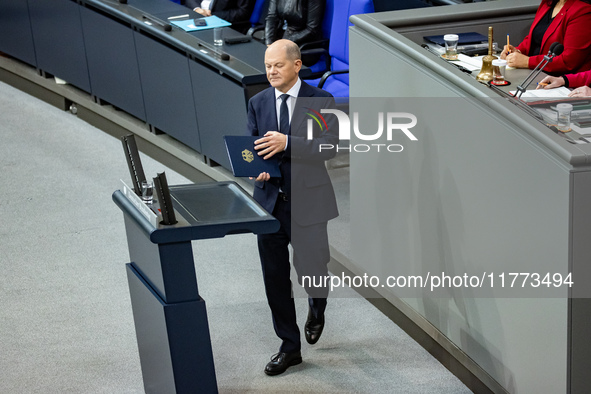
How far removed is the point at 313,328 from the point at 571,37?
1.86 metres

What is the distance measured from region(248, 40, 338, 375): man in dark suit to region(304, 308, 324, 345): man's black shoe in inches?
10.5

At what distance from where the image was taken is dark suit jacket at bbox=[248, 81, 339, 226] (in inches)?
156

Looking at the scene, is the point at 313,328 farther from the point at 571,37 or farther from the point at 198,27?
the point at 198,27

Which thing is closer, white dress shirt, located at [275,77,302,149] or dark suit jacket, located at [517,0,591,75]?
white dress shirt, located at [275,77,302,149]

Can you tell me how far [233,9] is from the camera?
7.41m

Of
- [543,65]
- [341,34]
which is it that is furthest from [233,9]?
[543,65]

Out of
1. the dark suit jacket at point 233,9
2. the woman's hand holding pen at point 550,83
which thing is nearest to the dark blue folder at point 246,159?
the woman's hand holding pen at point 550,83

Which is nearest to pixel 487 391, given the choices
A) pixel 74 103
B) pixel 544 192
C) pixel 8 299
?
pixel 544 192

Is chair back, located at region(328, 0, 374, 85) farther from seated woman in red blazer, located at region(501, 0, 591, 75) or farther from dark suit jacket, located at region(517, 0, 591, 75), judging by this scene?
dark suit jacket, located at region(517, 0, 591, 75)

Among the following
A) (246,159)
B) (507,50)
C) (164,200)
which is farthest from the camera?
(507,50)

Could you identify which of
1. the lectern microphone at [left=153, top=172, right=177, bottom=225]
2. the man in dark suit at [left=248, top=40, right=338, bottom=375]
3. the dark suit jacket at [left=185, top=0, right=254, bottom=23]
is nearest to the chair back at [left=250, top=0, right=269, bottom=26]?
the dark suit jacket at [left=185, top=0, right=254, bottom=23]

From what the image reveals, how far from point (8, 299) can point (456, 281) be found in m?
2.53

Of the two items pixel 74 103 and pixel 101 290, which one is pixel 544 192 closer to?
pixel 101 290

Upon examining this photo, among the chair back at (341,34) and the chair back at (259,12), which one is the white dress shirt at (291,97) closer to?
the chair back at (341,34)
